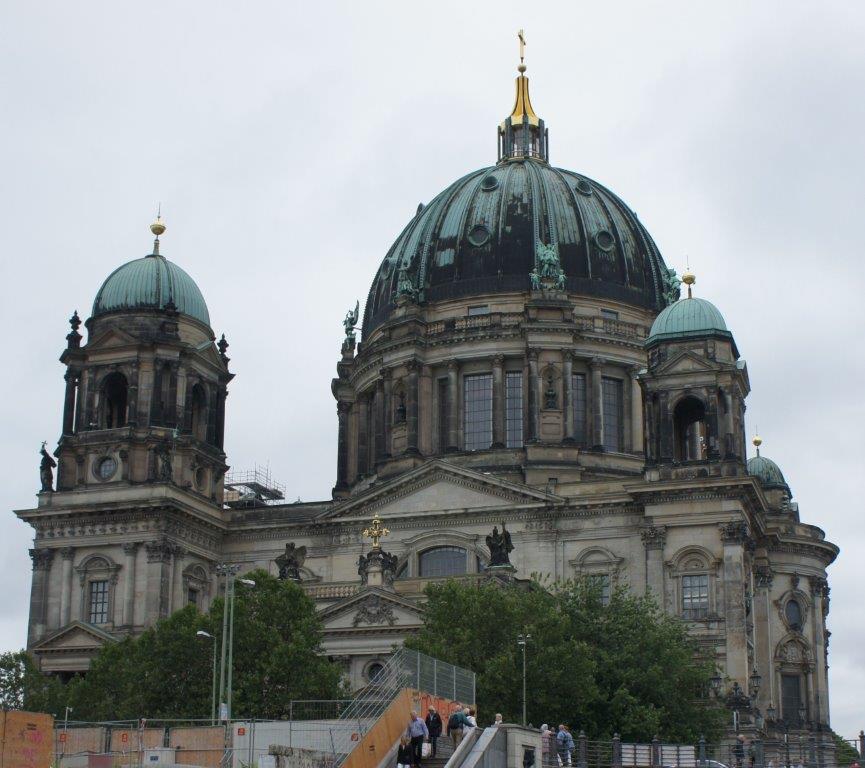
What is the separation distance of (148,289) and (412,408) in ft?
53.7

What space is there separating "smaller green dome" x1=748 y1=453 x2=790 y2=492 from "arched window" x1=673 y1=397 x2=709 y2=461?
16273 millimetres

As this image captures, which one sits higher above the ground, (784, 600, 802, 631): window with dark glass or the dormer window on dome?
the dormer window on dome

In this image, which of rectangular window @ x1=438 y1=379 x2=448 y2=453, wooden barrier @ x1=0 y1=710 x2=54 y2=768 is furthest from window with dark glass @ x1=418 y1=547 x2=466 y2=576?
wooden barrier @ x1=0 y1=710 x2=54 y2=768

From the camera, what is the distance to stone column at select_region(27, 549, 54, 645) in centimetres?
8431

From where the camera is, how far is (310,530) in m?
88.2

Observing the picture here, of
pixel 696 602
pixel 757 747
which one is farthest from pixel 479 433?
pixel 757 747

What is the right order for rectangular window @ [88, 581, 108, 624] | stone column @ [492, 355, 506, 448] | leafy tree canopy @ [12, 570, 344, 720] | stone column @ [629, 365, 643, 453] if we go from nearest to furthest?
1. leafy tree canopy @ [12, 570, 344, 720]
2. rectangular window @ [88, 581, 108, 624]
3. stone column @ [492, 355, 506, 448]
4. stone column @ [629, 365, 643, 453]

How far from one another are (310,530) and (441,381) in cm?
1256

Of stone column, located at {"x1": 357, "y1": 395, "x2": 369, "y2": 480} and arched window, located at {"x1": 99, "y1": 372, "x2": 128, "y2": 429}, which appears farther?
stone column, located at {"x1": 357, "y1": 395, "x2": 369, "y2": 480}

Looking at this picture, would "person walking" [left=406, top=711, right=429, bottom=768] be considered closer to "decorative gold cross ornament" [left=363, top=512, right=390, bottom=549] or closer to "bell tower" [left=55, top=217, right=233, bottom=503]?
"decorative gold cross ornament" [left=363, top=512, right=390, bottom=549]

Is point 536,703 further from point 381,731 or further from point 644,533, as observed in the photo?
point 381,731

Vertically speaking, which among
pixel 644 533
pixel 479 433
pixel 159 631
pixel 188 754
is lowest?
pixel 188 754

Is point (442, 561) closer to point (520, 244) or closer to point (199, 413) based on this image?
point (199, 413)

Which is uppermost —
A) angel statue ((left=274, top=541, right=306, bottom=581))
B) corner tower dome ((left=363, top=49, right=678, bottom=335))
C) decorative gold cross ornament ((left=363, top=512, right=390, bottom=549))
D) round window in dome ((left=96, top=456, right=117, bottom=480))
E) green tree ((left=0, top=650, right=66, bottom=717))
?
corner tower dome ((left=363, top=49, right=678, bottom=335))
